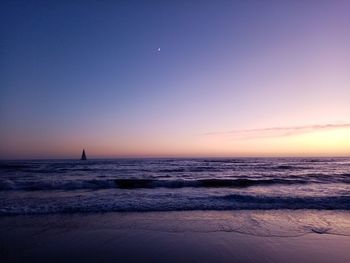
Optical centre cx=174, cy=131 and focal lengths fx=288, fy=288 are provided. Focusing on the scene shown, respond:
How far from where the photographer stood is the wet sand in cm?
542

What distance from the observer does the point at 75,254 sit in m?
5.53

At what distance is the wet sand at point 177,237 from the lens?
17.8 ft

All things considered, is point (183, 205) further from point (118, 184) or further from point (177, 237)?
point (118, 184)

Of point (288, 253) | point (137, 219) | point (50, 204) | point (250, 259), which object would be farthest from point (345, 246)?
point (50, 204)

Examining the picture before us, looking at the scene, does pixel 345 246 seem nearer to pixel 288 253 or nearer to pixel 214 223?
pixel 288 253

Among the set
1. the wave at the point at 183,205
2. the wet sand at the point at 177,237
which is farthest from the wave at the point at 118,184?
the wet sand at the point at 177,237

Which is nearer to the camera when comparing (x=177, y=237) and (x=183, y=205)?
(x=177, y=237)

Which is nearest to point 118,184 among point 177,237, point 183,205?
point 183,205

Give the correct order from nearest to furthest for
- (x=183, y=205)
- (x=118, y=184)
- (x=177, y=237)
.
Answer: (x=177, y=237) < (x=183, y=205) < (x=118, y=184)

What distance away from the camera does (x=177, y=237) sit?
667cm

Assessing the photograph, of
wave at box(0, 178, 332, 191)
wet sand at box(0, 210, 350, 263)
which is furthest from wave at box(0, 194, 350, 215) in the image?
wave at box(0, 178, 332, 191)

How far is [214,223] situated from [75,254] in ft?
13.1

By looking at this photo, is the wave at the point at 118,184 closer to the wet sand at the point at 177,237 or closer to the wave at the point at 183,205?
the wave at the point at 183,205

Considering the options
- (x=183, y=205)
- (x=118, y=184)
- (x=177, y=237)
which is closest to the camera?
(x=177, y=237)
